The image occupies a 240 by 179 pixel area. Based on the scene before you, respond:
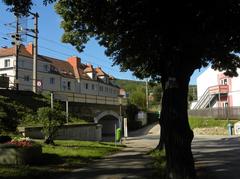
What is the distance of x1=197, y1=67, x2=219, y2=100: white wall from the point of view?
7587 centimetres

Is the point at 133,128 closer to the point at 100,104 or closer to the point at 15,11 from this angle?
the point at 100,104

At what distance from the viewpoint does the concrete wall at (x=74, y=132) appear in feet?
91.3

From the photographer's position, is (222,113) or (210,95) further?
(210,95)

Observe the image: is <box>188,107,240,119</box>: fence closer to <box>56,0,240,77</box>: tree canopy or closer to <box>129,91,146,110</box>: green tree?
<box>129,91,146,110</box>: green tree

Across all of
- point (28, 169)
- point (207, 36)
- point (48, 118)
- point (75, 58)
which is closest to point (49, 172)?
point (28, 169)

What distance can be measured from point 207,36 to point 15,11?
5.43 meters

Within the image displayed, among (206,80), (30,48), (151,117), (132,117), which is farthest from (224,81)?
(30,48)

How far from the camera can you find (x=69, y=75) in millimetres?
83938

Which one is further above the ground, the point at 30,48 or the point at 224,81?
the point at 30,48

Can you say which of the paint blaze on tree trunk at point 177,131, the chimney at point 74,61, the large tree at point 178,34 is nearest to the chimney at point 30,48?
the chimney at point 74,61

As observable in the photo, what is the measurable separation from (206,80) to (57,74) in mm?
25976

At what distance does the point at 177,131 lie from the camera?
12312 millimetres

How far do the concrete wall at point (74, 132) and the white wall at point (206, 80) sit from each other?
123 ft

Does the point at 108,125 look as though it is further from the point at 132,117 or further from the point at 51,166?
the point at 51,166
